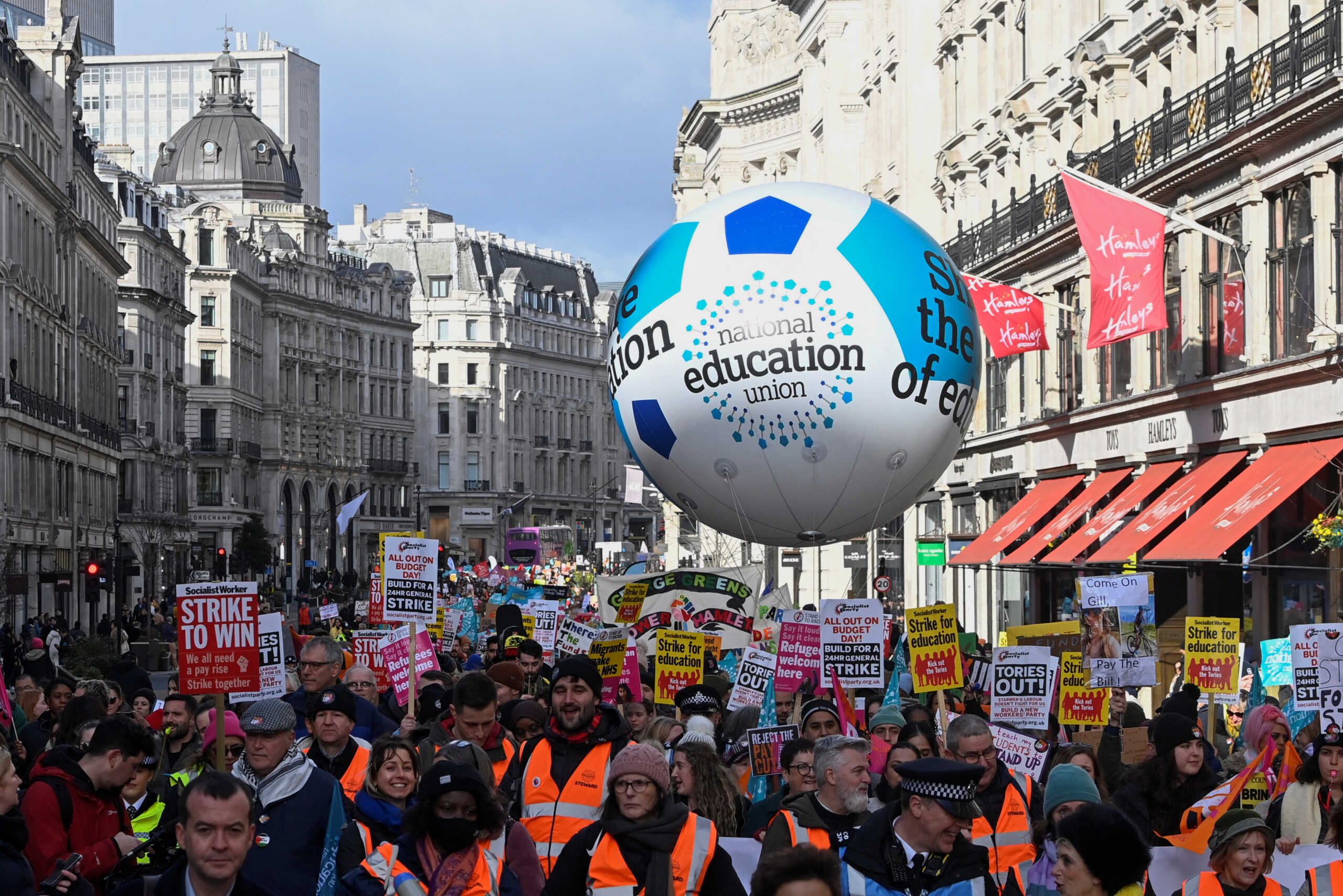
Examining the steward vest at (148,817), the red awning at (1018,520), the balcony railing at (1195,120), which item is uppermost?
the balcony railing at (1195,120)

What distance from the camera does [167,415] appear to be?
9519 cm

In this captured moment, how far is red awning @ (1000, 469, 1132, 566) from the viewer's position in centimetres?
3312

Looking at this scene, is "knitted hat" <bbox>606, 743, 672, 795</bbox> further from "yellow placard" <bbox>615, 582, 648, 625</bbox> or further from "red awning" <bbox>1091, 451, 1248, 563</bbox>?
"red awning" <bbox>1091, 451, 1248, 563</bbox>

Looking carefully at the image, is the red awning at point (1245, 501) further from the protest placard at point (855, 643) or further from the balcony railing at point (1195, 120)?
the protest placard at point (855, 643)

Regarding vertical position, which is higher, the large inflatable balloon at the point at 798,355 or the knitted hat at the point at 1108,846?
the large inflatable balloon at the point at 798,355

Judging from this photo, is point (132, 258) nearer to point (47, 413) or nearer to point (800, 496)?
point (47, 413)

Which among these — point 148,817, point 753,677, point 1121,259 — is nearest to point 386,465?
point 1121,259

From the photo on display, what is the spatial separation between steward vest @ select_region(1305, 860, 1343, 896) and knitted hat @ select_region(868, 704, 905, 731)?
486 centimetres

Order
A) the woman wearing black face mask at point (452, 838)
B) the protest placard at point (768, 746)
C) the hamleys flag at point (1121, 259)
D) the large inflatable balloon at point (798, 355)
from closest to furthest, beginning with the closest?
the woman wearing black face mask at point (452, 838) → the protest placard at point (768, 746) → the large inflatable balloon at point (798, 355) → the hamleys flag at point (1121, 259)

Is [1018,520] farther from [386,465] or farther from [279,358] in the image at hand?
[386,465]

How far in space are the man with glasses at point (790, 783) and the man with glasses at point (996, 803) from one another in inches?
26.6

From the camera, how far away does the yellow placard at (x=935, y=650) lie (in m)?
15.2

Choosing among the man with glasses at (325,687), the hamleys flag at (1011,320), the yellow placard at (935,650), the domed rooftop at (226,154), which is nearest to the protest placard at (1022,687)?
the yellow placard at (935,650)

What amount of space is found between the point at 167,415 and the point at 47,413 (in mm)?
35925
